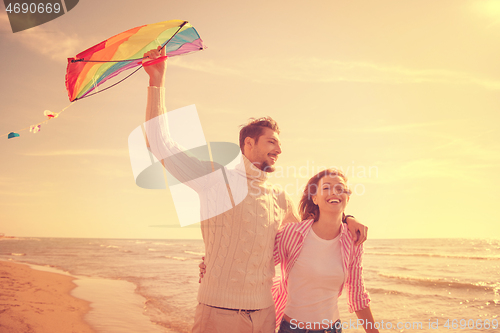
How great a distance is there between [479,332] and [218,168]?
23.1 ft

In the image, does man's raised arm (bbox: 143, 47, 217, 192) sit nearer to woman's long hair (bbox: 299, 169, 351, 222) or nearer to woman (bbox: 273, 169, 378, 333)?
woman (bbox: 273, 169, 378, 333)

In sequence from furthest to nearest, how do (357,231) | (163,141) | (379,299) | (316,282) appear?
1. (379,299)
2. (357,231)
3. (316,282)
4. (163,141)

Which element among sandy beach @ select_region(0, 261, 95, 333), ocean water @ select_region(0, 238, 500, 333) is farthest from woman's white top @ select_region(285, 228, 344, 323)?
sandy beach @ select_region(0, 261, 95, 333)

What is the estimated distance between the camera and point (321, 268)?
241cm

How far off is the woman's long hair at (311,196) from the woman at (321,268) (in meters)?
0.02

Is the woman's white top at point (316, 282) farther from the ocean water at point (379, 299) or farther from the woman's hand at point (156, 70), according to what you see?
the ocean water at point (379, 299)

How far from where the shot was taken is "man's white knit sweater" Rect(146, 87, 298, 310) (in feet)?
6.67

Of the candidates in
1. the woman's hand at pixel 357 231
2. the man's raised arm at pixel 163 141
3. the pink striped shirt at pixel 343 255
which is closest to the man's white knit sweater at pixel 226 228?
the man's raised arm at pixel 163 141

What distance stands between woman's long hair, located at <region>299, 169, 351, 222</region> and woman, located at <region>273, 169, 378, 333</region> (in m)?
0.02

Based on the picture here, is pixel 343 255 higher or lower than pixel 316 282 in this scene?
higher

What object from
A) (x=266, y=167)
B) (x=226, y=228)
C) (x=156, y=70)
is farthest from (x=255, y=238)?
(x=156, y=70)

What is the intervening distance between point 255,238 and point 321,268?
0.62m

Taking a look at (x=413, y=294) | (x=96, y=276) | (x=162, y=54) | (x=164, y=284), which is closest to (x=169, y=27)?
(x=162, y=54)

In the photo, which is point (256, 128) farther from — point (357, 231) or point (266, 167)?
point (357, 231)
